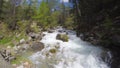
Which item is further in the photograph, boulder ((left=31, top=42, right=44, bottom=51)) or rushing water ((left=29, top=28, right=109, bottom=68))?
boulder ((left=31, top=42, right=44, bottom=51))

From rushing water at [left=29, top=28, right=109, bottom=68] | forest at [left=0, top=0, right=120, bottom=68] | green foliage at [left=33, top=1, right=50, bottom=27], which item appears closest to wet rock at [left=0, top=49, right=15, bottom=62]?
forest at [left=0, top=0, right=120, bottom=68]

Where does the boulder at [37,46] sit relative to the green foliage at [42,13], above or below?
below

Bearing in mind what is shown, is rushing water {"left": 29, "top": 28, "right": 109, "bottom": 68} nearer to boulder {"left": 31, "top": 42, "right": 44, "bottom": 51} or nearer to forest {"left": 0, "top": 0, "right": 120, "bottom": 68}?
forest {"left": 0, "top": 0, "right": 120, "bottom": 68}

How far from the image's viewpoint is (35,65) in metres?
11.1

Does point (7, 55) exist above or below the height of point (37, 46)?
above

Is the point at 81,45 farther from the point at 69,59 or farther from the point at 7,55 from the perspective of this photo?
the point at 7,55

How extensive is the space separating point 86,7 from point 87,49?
628 cm

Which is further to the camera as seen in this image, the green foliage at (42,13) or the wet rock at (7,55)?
the green foliage at (42,13)

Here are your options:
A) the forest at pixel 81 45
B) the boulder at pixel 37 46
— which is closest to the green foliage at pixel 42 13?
the forest at pixel 81 45

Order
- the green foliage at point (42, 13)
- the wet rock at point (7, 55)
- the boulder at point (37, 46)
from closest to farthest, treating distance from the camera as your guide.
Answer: the wet rock at point (7, 55), the boulder at point (37, 46), the green foliage at point (42, 13)

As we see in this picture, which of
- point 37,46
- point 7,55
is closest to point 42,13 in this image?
point 37,46

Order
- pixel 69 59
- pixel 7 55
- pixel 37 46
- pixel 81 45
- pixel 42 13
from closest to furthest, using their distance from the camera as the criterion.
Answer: pixel 7 55, pixel 69 59, pixel 37 46, pixel 81 45, pixel 42 13

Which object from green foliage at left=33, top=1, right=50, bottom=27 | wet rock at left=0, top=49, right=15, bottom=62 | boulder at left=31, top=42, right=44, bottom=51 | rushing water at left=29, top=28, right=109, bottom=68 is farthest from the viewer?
green foliage at left=33, top=1, right=50, bottom=27

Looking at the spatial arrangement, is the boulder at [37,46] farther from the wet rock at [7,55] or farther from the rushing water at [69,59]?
the wet rock at [7,55]
